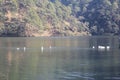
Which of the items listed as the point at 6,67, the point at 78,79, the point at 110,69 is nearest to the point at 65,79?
the point at 78,79

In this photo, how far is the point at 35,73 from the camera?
216 ft

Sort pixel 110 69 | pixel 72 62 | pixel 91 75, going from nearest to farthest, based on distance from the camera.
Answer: pixel 91 75
pixel 110 69
pixel 72 62

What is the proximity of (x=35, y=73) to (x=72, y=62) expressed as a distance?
18.1m

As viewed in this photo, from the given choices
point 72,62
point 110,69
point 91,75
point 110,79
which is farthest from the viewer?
point 72,62

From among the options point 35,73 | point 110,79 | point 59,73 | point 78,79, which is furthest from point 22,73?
point 110,79

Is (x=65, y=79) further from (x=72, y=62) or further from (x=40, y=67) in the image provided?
(x=72, y=62)

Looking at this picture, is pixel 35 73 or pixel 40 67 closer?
pixel 35 73

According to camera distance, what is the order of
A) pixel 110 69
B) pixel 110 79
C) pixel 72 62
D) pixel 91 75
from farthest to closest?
pixel 72 62
pixel 110 69
pixel 91 75
pixel 110 79

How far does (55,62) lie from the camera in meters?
82.4

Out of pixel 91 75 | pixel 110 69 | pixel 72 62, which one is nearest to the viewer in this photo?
pixel 91 75

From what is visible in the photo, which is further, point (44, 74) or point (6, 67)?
point (6, 67)

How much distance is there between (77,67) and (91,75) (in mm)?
10854

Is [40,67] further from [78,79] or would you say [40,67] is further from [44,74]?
[78,79]

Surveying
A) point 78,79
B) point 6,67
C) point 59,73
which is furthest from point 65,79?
point 6,67
